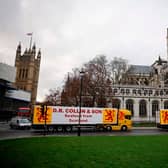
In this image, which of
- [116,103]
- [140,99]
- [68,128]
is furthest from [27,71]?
[68,128]

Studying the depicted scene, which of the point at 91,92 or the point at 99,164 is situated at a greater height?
the point at 91,92

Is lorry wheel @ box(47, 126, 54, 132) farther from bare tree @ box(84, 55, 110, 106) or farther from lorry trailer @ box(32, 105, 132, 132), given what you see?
bare tree @ box(84, 55, 110, 106)

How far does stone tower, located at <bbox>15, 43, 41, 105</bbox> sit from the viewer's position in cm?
8431

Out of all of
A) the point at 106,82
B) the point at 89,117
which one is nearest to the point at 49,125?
the point at 89,117

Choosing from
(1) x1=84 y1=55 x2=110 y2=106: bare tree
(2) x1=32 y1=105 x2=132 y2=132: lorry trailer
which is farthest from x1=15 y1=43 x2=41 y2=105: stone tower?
(2) x1=32 y1=105 x2=132 y2=132: lorry trailer

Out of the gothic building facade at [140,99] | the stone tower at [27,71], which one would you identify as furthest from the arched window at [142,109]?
the stone tower at [27,71]

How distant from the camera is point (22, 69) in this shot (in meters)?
86.9

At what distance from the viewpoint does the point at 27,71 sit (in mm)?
86062

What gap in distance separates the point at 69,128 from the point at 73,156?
19.8 metres

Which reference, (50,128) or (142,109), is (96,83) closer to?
(142,109)

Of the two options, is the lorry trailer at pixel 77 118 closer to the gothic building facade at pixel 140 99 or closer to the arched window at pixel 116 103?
the arched window at pixel 116 103

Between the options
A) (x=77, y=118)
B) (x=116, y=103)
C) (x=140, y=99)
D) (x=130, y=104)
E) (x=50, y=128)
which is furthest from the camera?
(x=140, y=99)

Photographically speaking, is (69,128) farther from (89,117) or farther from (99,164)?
(99,164)

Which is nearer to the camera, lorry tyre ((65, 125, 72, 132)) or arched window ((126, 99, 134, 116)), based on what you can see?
lorry tyre ((65, 125, 72, 132))
